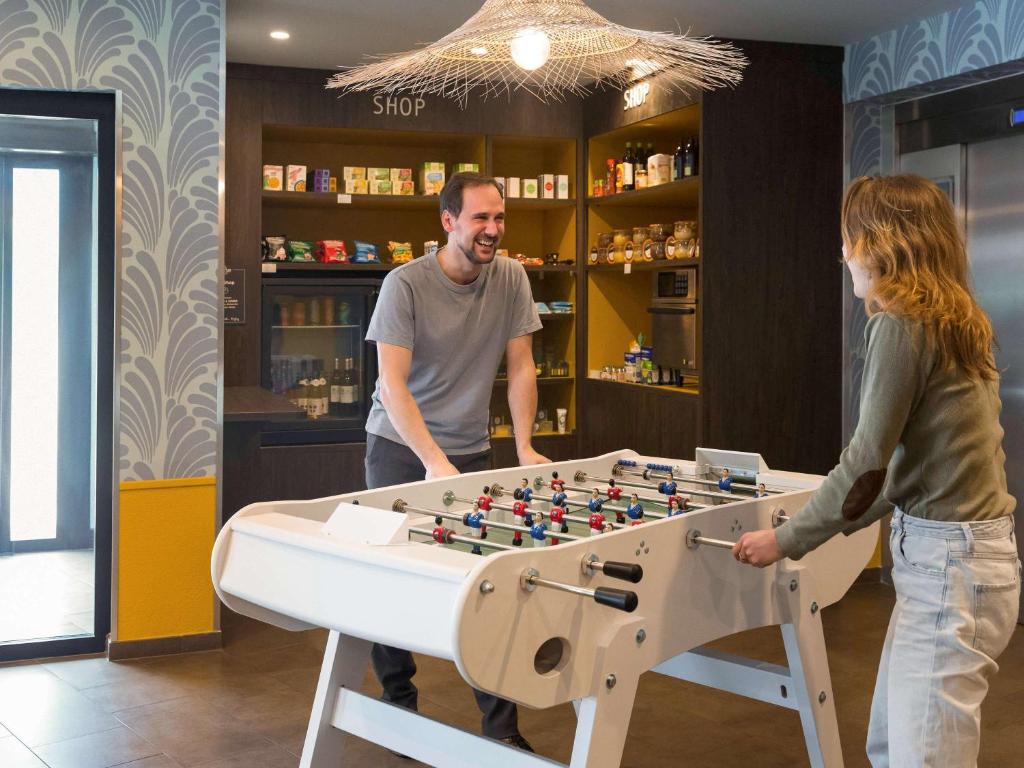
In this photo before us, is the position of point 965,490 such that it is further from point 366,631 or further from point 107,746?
point 107,746

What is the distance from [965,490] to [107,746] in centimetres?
258

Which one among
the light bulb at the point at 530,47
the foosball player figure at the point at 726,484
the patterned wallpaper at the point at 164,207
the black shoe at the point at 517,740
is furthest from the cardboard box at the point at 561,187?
the black shoe at the point at 517,740

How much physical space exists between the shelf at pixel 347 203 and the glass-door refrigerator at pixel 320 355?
42cm

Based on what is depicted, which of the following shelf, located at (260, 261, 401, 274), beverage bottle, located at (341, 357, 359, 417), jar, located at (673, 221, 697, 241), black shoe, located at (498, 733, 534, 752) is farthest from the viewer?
beverage bottle, located at (341, 357, 359, 417)

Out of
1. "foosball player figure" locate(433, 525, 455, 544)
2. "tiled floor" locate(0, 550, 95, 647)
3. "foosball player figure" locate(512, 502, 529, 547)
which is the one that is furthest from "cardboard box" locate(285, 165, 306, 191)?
"foosball player figure" locate(433, 525, 455, 544)

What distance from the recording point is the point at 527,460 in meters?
3.43

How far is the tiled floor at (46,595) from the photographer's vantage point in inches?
170

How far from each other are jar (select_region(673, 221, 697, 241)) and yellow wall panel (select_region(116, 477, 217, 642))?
2472 mm

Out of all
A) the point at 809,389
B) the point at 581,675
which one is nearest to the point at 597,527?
the point at 581,675

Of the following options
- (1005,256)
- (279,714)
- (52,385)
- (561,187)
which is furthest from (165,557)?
(1005,256)

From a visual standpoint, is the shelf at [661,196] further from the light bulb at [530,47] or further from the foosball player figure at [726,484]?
the foosball player figure at [726,484]

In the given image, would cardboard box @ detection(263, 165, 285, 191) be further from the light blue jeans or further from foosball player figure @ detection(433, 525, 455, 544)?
the light blue jeans

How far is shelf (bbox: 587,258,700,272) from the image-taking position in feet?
17.6

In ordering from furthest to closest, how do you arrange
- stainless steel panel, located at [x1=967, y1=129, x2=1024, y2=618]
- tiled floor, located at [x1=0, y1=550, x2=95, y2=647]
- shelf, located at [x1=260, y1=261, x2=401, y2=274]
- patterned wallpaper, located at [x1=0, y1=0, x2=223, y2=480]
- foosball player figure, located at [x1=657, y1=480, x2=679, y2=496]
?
shelf, located at [x1=260, y1=261, x2=401, y2=274], stainless steel panel, located at [x1=967, y1=129, x2=1024, y2=618], tiled floor, located at [x1=0, y1=550, x2=95, y2=647], patterned wallpaper, located at [x1=0, y1=0, x2=223, y2=480], foosball player figure, located at [x1=657, y1=480, x2=679, y2=496]
